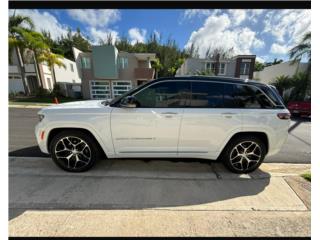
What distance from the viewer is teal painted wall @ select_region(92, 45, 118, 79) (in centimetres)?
1917

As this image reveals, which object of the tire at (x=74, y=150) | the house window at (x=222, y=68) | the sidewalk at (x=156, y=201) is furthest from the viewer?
the house window at (x=222, y=68)

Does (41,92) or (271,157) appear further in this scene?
(41,92)

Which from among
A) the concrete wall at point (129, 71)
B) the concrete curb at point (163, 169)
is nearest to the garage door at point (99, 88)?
the concrete wall at point (129, 71)

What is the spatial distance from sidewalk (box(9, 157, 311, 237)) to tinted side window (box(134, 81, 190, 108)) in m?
1.35

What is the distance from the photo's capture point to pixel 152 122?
314cm

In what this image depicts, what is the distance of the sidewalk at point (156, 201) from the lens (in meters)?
2.11

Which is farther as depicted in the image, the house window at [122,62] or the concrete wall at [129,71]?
the concrete wall at [129,71]

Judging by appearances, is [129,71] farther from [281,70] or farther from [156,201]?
[281,70]

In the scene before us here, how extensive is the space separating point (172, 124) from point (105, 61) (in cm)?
1858

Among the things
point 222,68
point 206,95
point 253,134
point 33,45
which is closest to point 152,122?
point 206,95

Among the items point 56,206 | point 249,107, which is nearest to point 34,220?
point 56,206

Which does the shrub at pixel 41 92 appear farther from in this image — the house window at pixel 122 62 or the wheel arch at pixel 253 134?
the wheel arch at pixel 253 134

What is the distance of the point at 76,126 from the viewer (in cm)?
316

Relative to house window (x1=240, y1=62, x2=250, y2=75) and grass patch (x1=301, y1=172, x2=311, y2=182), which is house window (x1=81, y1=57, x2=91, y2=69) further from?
grass patch (x1=301, y1=172, x2=311, y2=182)
